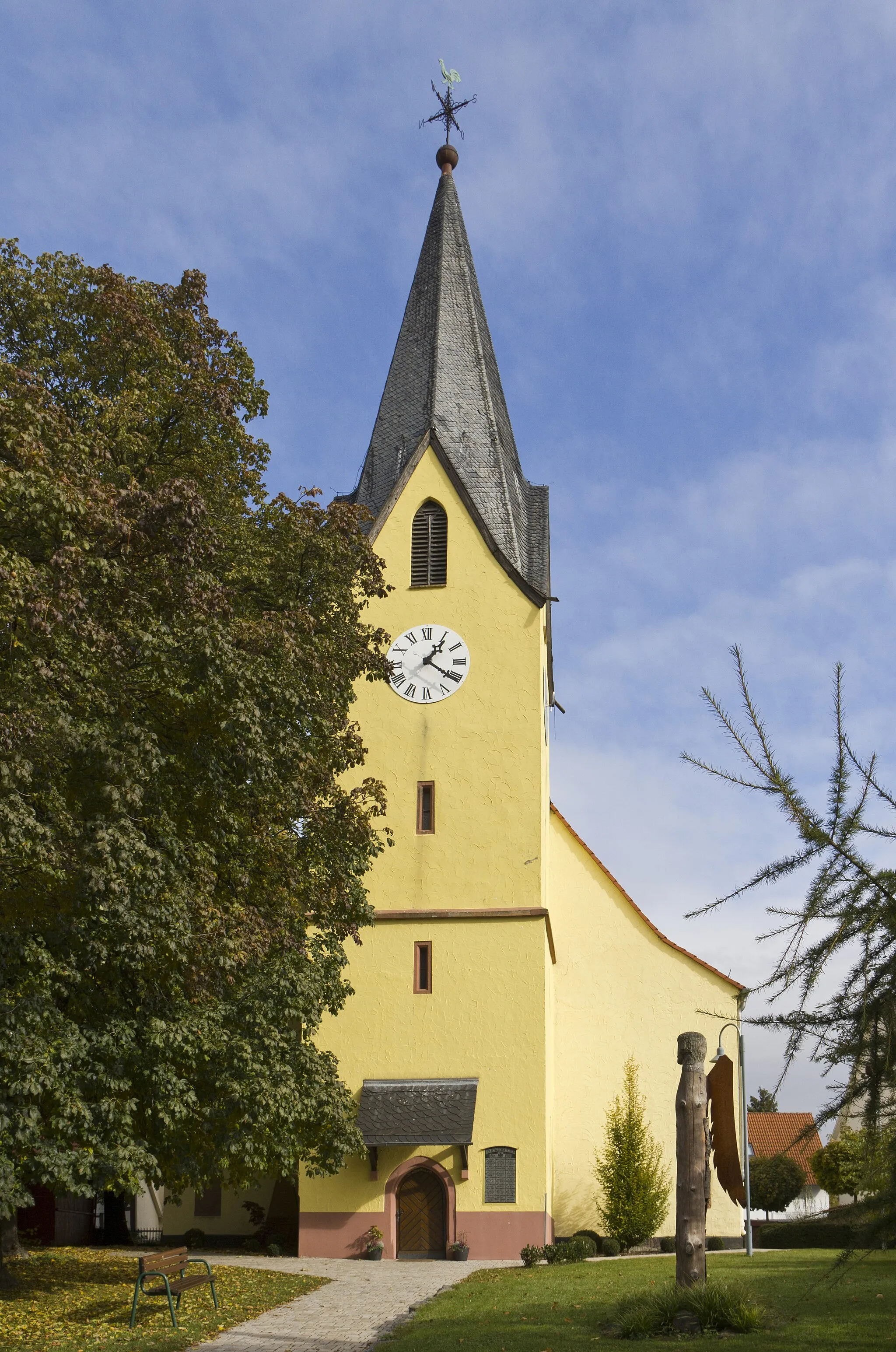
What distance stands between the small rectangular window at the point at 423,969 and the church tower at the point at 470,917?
3 centimetres

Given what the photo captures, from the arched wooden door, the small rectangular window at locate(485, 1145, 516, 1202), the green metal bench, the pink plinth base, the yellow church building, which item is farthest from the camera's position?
the yellow church building

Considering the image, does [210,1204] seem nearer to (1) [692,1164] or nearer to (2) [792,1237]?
(2) [792,1237]

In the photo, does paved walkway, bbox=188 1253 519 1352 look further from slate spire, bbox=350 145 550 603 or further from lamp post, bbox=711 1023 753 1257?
slate spire, bbox=350 145 550 603

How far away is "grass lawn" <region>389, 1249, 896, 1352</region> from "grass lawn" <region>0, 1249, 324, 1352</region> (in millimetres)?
2072

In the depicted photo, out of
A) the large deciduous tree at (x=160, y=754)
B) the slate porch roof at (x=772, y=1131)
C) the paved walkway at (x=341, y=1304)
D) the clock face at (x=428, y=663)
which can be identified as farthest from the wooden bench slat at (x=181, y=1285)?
the slate porch roof at (x=772, y=1131)

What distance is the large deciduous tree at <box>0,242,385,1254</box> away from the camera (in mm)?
11789

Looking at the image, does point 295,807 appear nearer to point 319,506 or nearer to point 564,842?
point 319,506

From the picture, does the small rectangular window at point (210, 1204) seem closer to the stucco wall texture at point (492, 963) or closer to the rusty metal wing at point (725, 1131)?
the stucco wall texture at point (492, 963)

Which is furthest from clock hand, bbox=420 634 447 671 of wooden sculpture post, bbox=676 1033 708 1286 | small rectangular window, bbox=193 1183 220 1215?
wooden sculpture post, bbox=676 1033 708 1286

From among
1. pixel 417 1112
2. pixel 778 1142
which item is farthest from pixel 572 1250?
pixel 778 1142

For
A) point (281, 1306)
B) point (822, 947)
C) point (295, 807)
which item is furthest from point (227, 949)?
point (822, 947)

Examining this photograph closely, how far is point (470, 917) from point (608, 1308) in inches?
413

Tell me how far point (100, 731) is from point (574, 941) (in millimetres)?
16516

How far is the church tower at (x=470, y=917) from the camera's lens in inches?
846
